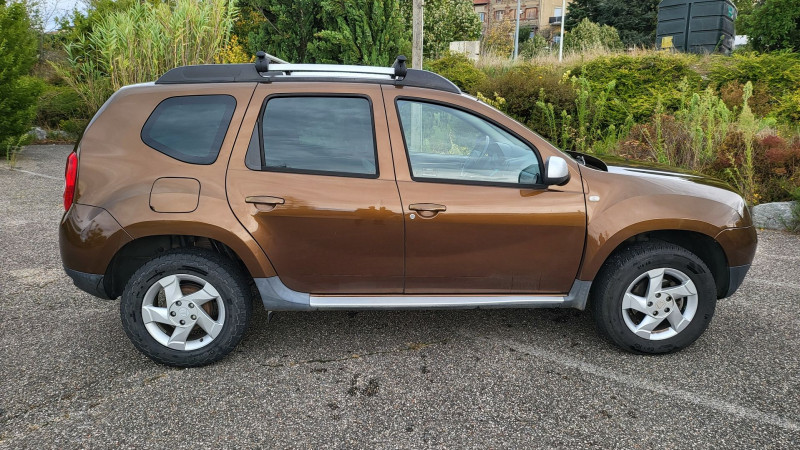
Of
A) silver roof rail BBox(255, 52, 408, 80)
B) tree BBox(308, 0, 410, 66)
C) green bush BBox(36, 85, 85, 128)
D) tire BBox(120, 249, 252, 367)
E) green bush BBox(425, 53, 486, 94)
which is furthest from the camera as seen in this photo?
green bush BBox(36, 85, 85, 128)

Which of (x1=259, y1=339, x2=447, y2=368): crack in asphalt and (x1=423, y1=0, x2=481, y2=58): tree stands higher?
(x1=423, y1=0, x2=481, y2=58): tree

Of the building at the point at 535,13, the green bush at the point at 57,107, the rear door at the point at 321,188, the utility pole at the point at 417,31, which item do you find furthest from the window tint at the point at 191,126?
the building at the point at 535,13

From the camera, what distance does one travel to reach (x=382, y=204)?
331cm

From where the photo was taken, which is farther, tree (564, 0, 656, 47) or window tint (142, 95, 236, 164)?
tree (564, 0, 656, 47)

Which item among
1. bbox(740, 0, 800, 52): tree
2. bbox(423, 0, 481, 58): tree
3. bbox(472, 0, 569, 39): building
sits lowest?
bbox(740, 0, 800, 52): tree

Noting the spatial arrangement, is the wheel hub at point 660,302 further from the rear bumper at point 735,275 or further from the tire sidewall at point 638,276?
the rear bumper at point 735,275

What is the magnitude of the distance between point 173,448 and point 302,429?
0.58 meters

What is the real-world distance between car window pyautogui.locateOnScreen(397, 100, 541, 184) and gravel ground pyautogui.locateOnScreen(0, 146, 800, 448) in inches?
43.3

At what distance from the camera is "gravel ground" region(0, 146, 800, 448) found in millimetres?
2758

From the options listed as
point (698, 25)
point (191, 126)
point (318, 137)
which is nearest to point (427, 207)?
point (318, 137)

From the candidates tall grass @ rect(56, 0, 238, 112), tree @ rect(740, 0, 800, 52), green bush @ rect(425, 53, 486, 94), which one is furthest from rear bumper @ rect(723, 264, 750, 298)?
tree @ rect(740, 0, 800, 52)

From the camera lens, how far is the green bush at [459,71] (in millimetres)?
12734

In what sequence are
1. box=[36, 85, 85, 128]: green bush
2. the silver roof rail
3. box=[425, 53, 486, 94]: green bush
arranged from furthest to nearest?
box=[36, 85, 85, 128]: green bush → box=[425, 53, 486, 94]: green bush → the silver roof rail

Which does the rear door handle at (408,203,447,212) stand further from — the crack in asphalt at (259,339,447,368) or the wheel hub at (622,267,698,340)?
the wheel hub at (622,267,698,340)
